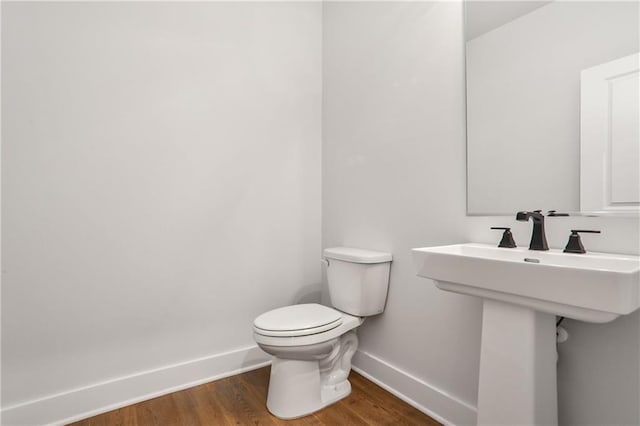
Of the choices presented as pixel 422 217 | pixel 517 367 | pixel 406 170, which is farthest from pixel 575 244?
pixel 406 170

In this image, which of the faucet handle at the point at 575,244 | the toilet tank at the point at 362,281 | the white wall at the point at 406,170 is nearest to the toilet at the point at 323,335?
the toilet tank at the point at 362,281

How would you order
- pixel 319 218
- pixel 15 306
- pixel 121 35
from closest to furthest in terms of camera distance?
pixel 15 306 → pixel 121 35 → pixel 319 218

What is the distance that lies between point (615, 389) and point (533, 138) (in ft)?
2.91

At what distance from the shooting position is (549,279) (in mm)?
884

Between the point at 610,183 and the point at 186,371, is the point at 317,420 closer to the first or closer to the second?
the point at 186,371

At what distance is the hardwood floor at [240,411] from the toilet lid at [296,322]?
16.5 inches

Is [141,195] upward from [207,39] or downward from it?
downward

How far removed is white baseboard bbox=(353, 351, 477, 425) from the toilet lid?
1.50 feet

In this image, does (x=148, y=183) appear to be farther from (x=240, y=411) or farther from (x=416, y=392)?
(x=416, y=392)

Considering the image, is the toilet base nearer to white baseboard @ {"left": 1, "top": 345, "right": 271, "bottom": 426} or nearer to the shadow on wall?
white baseboard @ {"left": 1, "top": 345, "right": 271, "bottom": 426}

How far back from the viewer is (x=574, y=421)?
3.76ft

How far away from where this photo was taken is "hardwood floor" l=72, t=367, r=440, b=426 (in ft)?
5.03

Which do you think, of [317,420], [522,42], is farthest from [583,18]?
[317,420]

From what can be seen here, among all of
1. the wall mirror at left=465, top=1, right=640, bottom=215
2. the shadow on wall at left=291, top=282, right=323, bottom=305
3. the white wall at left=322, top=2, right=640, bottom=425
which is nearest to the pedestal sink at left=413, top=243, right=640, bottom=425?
the white wall at left=322, top=2, right=640, bottom=425
